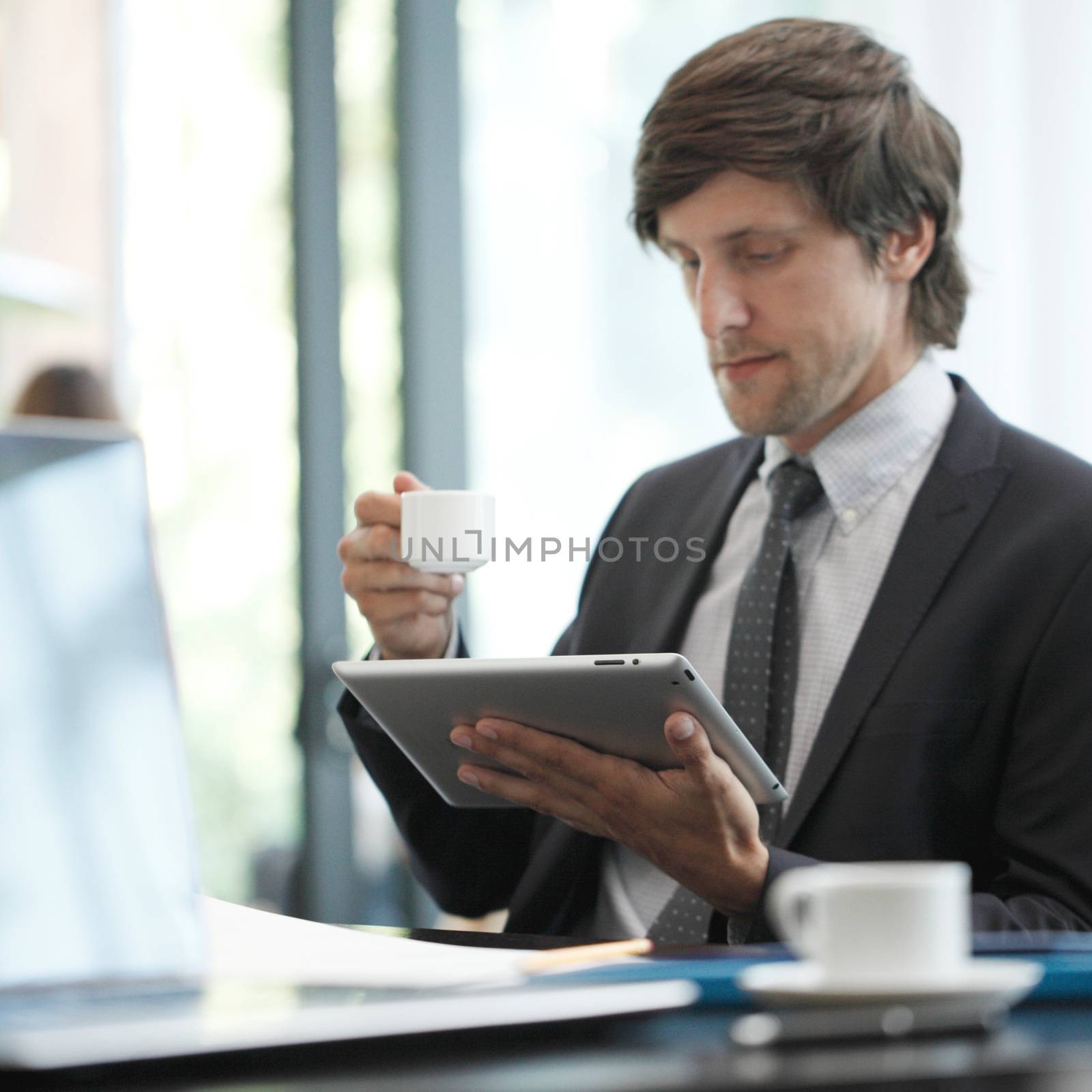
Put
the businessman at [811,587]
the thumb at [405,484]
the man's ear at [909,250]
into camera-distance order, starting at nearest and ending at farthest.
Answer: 1. the businessman at [811,587]
2. the thumb at [405,484]
3. the man's ear at [909,250]

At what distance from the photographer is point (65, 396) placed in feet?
9.80

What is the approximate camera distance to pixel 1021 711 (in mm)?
1448

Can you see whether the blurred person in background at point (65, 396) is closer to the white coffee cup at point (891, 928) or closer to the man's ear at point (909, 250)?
the man's ear at point (909, 250)

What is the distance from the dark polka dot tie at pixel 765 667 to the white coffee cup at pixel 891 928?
2.79 ft

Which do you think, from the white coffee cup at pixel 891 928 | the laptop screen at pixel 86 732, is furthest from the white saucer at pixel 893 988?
the laptop screen at pixel 86 732

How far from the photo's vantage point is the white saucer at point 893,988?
0.62 meters

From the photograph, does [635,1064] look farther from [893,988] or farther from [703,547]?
[703,547]

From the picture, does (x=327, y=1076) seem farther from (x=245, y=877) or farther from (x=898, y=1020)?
(x=245, y=877)

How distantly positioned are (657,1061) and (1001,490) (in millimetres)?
1140

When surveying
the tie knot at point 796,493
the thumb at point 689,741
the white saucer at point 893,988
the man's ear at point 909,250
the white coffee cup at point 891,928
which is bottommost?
the white saucer at point 893,988

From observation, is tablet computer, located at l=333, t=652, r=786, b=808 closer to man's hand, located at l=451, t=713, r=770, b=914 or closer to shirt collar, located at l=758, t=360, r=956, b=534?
man's hand, located at l=451, t=713, r=770, b=914

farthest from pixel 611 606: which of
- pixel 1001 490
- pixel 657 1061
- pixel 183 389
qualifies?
pixel 183 389

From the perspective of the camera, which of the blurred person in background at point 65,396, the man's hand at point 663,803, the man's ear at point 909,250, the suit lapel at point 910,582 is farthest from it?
the blurred person in background at point 65,396

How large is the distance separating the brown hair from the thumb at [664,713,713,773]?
858 millimetres
